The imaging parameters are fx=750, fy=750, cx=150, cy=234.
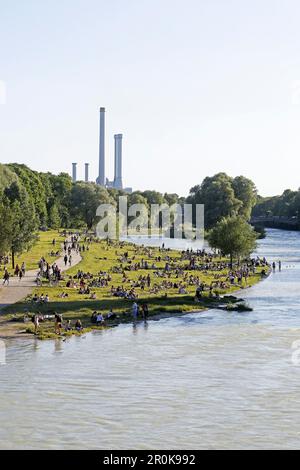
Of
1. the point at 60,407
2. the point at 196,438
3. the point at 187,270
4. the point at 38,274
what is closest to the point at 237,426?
the point at 196,438

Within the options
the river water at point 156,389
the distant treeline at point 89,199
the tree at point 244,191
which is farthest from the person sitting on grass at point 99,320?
the tree at point 244,191

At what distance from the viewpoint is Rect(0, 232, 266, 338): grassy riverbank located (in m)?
53.8

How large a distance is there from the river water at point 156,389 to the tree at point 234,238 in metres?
48.6

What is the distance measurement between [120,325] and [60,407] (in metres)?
20.3

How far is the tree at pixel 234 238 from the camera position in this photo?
100812mm

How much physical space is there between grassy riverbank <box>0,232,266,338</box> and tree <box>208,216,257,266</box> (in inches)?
118

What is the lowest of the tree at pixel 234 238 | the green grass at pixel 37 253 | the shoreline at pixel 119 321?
the shoreline at pixel 119 321

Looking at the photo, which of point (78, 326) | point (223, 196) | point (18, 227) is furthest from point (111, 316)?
point (223, 196)

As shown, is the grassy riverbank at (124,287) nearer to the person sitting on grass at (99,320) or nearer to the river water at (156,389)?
the person sitting on grass at (99,320)

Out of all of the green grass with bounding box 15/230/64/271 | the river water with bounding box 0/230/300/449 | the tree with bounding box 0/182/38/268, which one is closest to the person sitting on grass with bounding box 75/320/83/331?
the river water with bounding box 0/230/300/449

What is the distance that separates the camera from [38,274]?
238 ft

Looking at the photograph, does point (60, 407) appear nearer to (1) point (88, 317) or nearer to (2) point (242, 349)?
(2) point (242, 349)

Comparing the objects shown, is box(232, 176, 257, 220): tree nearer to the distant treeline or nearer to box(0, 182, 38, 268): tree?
the distant treeline

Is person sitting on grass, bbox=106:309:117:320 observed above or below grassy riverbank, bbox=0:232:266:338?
below
